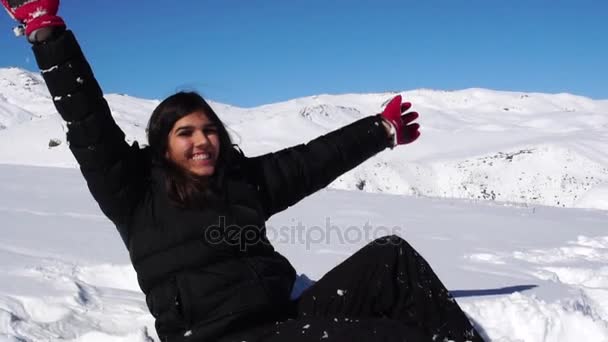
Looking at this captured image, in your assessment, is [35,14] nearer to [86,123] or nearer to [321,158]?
[86,123]

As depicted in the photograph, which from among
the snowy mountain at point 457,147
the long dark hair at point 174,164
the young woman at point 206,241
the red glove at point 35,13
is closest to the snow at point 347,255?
the young woman at point 206,241

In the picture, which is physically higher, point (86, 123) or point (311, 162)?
point (86, 123)

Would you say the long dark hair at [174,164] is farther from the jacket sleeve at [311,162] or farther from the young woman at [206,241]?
the jacket sleeve at [311,162]

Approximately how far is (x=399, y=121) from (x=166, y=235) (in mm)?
1327

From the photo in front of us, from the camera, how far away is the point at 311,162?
8.08 feet

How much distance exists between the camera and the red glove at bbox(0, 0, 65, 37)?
196 cm

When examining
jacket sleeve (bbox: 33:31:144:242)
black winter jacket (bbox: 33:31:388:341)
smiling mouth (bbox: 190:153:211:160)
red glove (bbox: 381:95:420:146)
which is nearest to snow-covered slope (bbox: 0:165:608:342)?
black winter jacket (bbox: 33:31:388:341)

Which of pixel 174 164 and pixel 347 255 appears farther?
pixel 347 255

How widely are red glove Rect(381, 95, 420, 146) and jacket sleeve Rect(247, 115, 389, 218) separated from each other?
72 mm

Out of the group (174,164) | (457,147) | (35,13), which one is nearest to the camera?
(35,13)

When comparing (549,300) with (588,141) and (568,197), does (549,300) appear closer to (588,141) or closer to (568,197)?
(568,197)

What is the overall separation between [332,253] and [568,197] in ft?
82.5

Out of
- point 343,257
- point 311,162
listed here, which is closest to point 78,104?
point 311,162

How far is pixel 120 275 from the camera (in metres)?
3.35
